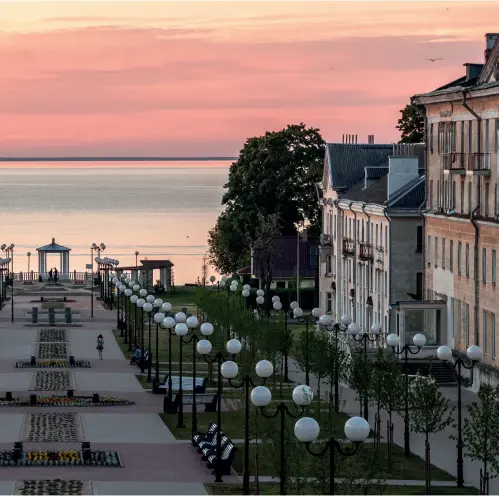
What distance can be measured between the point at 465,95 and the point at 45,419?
21.3 metres

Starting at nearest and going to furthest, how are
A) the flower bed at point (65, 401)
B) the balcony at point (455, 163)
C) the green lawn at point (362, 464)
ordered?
the green lawn at point (362, 464) < the flower bed at point (65, 401) < the balcony at point (455, 163)

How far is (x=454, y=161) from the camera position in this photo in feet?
211

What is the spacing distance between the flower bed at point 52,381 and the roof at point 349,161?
26974 millimetres

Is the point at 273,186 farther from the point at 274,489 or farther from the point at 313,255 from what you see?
the point at 274,489

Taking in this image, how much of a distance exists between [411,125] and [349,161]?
800 inches

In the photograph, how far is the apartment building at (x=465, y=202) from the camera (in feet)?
197

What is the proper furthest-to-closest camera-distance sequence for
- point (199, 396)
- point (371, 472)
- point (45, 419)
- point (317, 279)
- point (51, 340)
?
point (317, 279) < point (51, 340) < point (199, 396) < point (45, 419) < point (371, 472)

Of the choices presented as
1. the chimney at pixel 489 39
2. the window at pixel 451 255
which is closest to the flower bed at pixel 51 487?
the window at pixel 451 255

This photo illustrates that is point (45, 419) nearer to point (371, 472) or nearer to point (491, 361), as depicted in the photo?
point (491, 361)

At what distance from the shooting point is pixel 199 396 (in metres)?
57.4

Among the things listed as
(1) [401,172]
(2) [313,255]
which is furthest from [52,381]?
(2) [313,255]

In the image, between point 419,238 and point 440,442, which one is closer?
point 440,442

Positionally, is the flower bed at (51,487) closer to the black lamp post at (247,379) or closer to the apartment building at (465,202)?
the black lamp post at (247,379)

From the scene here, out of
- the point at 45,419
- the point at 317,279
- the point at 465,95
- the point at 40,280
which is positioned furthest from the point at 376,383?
the point at 40,280
